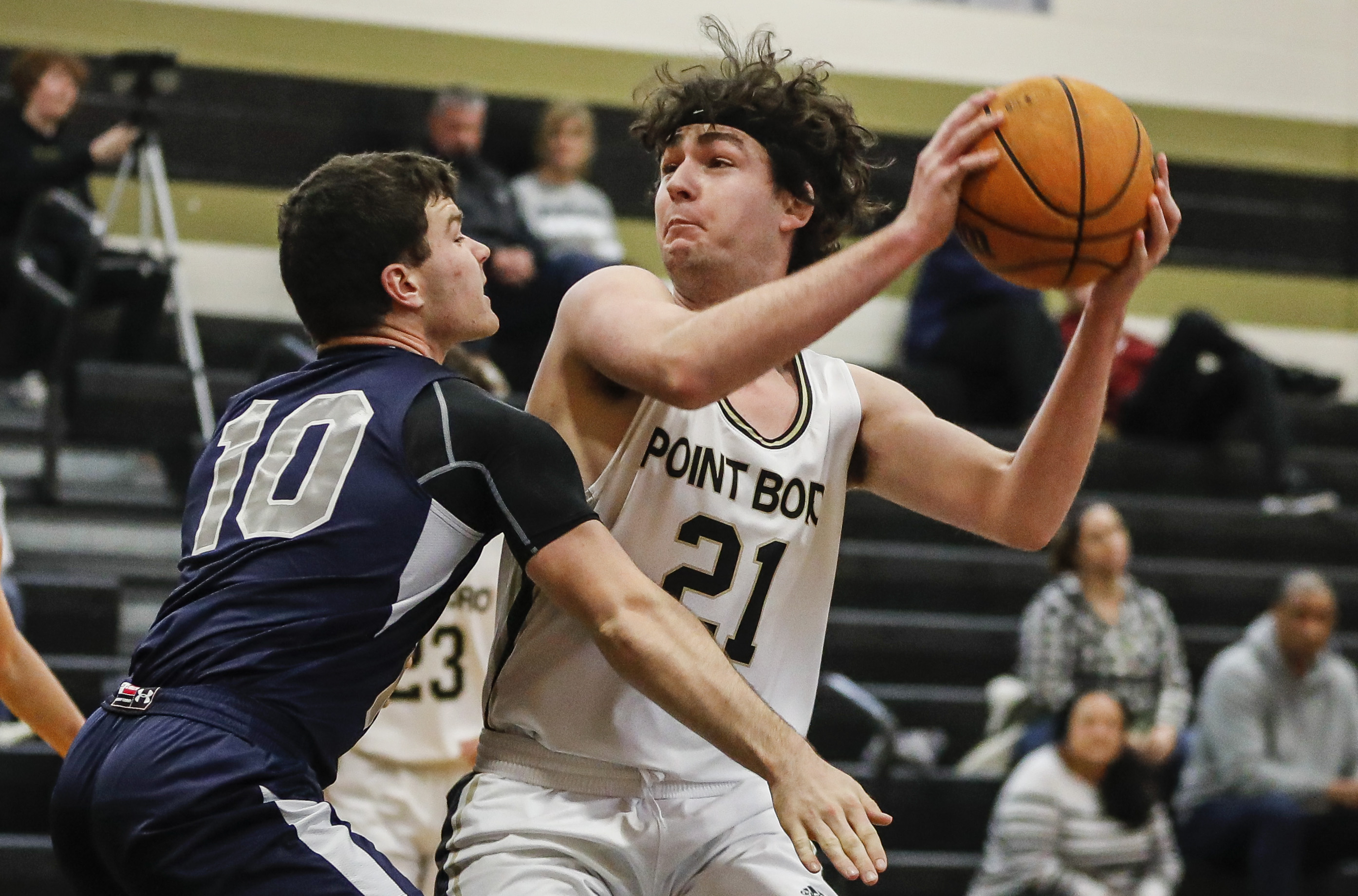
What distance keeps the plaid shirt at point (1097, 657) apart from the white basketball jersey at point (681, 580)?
13.6ft

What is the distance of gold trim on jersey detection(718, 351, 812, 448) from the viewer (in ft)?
9.73

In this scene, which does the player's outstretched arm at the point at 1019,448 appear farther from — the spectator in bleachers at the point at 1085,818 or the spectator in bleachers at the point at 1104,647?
the spectator in bleachers at the point at 1104,647

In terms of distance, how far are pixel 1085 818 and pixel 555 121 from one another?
4.16 metres

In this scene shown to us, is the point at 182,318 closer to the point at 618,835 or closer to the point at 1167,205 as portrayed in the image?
the point at 618,835

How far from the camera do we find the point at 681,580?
2869mm

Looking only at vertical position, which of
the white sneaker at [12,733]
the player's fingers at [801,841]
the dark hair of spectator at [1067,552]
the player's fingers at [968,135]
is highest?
the player's fingers at [968,135]

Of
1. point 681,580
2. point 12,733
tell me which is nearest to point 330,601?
point 681,580

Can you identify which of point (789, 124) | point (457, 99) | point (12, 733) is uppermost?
point (457, 99)

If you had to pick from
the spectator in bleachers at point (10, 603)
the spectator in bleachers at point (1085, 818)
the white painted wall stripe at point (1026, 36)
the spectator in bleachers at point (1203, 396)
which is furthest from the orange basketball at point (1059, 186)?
the white painted wall stripe at point (1026, 36)

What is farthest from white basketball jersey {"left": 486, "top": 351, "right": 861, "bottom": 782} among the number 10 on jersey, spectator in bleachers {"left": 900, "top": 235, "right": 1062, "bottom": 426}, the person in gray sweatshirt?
spectator in bleachers {"left": 900, "top": 235, "right": 1062, "bottom": 426}

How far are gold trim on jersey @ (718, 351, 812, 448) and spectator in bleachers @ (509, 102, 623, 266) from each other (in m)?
5.27

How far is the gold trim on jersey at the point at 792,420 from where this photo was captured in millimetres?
2965

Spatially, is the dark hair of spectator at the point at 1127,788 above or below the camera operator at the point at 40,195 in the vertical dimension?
below

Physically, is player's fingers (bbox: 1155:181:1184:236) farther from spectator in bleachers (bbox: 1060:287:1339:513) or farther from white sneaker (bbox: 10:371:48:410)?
spectator in bleachers (bbox: 1060:287:1339:513)
